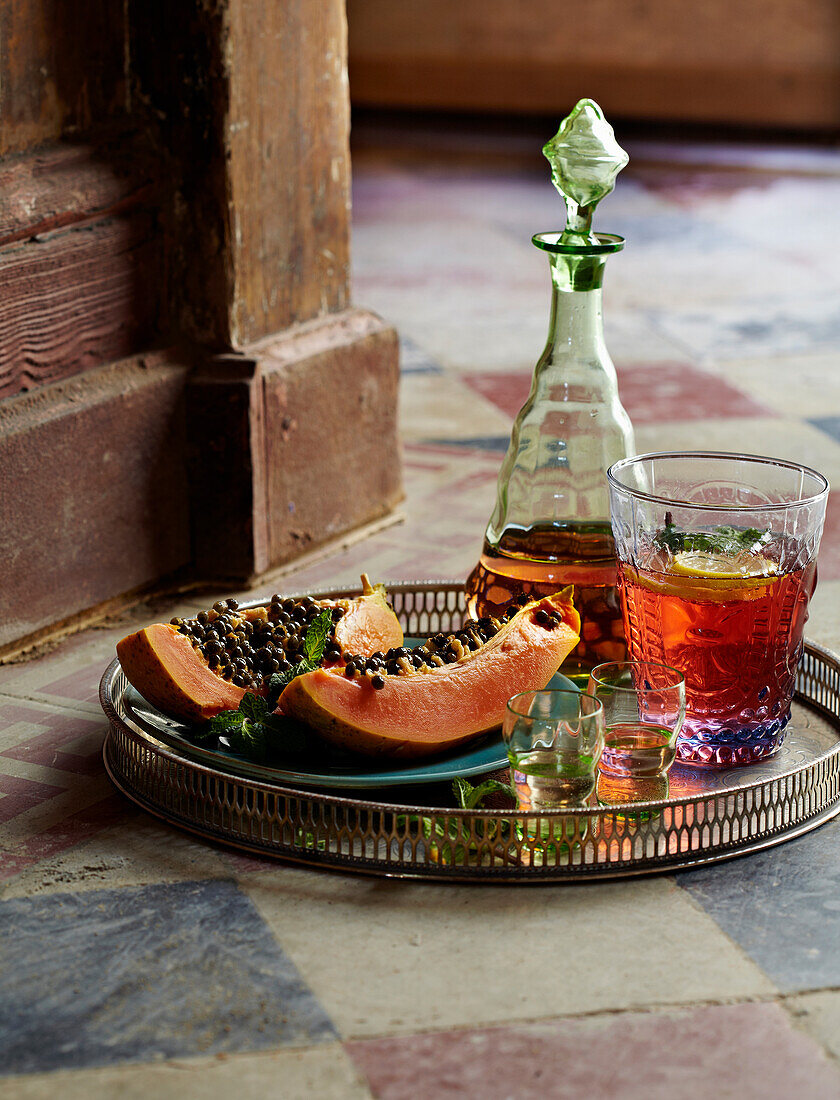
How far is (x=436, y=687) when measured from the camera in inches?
54.4

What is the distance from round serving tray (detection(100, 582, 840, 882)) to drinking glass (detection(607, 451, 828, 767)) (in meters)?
0.04

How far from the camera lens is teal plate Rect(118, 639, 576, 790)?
1.32 m

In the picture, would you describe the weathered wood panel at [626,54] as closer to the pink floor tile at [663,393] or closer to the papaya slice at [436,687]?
the pink floor tile at [663,393]

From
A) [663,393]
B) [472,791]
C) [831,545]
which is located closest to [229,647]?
[472,791]

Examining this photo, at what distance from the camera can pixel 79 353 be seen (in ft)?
6.60

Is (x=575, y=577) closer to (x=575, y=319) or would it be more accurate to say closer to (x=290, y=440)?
(x=575, y=319)

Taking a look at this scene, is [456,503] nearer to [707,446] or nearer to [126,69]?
[707,446]

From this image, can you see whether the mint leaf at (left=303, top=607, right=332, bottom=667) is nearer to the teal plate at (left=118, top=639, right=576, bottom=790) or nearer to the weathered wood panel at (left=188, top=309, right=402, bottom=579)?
the teal plate at (left=118, top=639, right=576, bottom=790)

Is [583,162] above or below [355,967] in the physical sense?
above

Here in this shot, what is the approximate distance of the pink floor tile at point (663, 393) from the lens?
10.1ft

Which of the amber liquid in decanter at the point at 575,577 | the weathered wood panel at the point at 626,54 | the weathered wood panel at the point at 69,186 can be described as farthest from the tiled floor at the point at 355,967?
the weathered wood panel at the point at 626,54

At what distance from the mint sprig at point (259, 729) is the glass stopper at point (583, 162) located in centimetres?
53

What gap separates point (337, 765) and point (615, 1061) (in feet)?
1.30

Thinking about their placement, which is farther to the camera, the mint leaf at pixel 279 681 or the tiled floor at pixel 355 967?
the mint leaf at pixel 279 681
